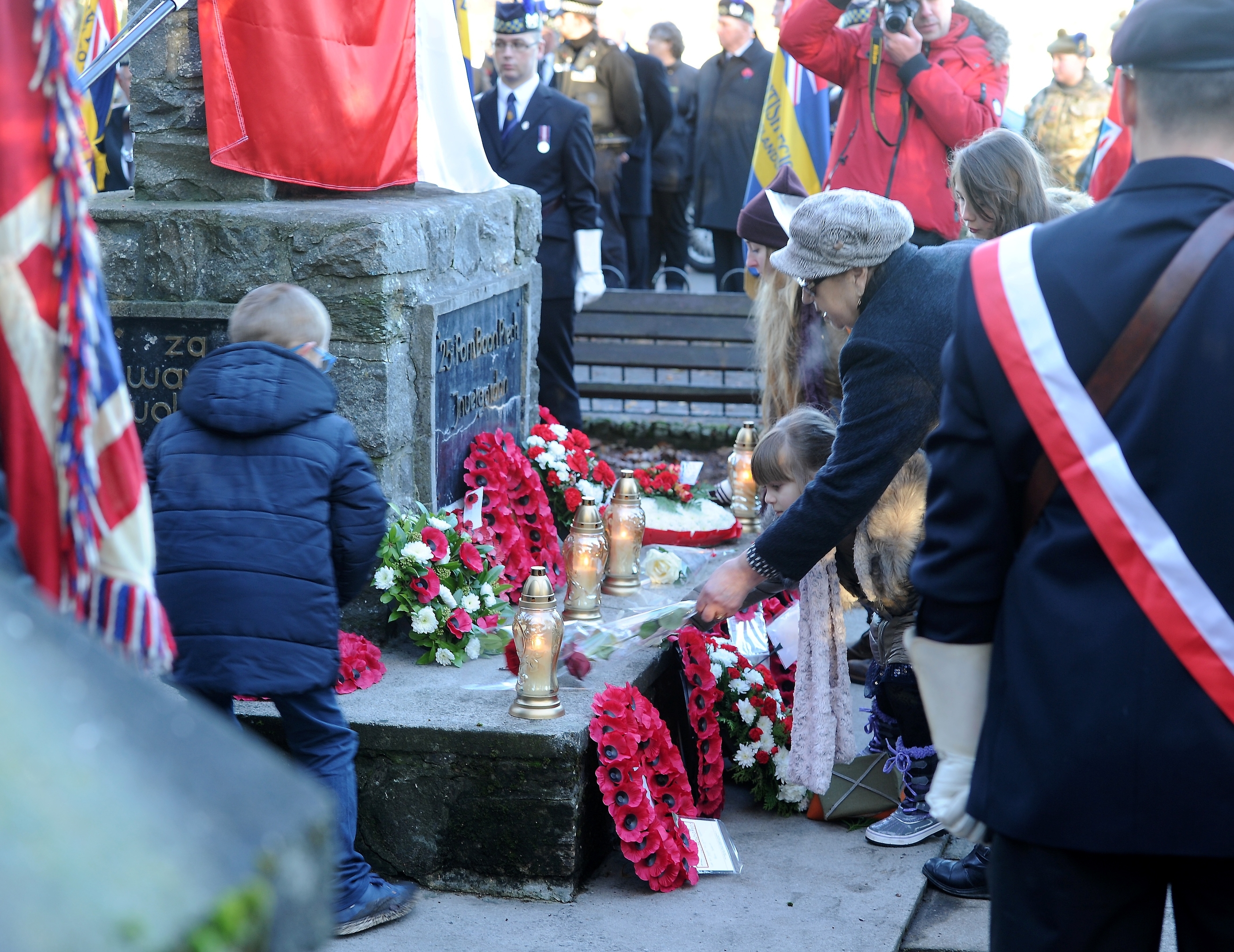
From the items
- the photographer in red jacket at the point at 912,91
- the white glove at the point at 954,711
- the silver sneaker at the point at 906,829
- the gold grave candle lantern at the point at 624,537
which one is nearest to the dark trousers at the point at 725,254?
the photographer in red jacket at the point at 912,91

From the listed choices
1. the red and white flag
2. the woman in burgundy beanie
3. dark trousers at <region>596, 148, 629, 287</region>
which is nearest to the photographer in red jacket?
the woman in burgundy beanie

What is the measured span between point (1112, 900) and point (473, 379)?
10.5 ft

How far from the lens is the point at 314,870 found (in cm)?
91

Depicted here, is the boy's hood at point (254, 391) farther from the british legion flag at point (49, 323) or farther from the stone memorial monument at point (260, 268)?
the british legion flag at point (49, 323)

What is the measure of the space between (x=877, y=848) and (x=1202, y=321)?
2.20 metres

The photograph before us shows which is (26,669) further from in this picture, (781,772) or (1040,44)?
(1040,44)

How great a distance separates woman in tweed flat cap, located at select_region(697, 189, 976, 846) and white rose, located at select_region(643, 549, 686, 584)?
1.46 metres

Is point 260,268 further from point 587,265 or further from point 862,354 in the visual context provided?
point 587,265

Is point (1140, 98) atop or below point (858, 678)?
atop

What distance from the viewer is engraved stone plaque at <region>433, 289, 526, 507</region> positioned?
4.20 m

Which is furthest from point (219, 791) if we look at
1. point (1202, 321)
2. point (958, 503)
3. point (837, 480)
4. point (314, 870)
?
point (837, 480)

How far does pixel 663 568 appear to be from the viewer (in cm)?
455

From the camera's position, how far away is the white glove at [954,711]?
1682mm

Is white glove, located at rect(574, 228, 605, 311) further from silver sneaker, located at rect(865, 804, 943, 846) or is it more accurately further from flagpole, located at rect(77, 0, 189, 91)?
silver sneaker, located at rect(865, 804, 943, 846)
